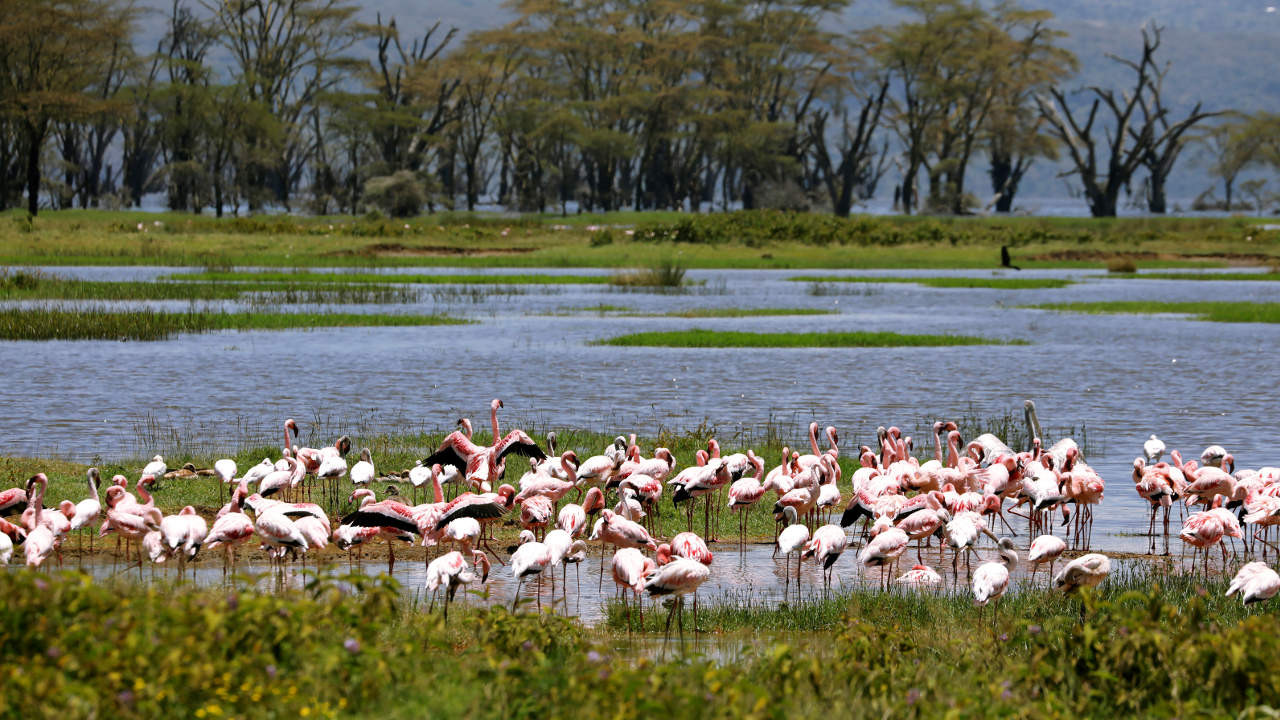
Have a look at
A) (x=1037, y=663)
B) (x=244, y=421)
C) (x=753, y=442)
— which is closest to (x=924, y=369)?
(x=753, y=442)

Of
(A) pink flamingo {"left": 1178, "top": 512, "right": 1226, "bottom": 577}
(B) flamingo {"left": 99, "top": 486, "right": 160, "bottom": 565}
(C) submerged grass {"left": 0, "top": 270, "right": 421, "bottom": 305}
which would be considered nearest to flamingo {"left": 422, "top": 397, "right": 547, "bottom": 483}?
(B) flamingo {"left": 99, "top": 486, "right": 160, "bottom": 565}

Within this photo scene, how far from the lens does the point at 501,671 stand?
19.8 ft

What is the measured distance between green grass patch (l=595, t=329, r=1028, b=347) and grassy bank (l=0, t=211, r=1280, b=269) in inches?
930

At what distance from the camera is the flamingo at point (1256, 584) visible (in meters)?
8.69

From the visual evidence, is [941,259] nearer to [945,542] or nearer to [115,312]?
[115,312]

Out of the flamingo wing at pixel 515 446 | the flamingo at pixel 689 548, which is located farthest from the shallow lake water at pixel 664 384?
the flamingo wing at pixel 515 446

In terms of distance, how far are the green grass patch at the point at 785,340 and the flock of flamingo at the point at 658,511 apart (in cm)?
1398

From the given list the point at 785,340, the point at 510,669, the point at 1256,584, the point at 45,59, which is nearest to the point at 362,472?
the point at 510,669

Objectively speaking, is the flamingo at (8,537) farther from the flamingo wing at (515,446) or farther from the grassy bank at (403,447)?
the flamingo wing at (515,446)

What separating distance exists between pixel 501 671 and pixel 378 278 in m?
39.4

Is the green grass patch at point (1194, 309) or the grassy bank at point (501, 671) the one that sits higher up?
the grassy bank at point (501, 671)

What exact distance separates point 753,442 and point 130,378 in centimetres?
1057

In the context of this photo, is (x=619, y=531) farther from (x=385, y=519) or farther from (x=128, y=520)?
(x=128, y=520)

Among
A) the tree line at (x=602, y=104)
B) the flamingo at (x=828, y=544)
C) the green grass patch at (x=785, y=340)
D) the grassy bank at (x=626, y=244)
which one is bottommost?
the green grass patch at (x=785, y=340)
